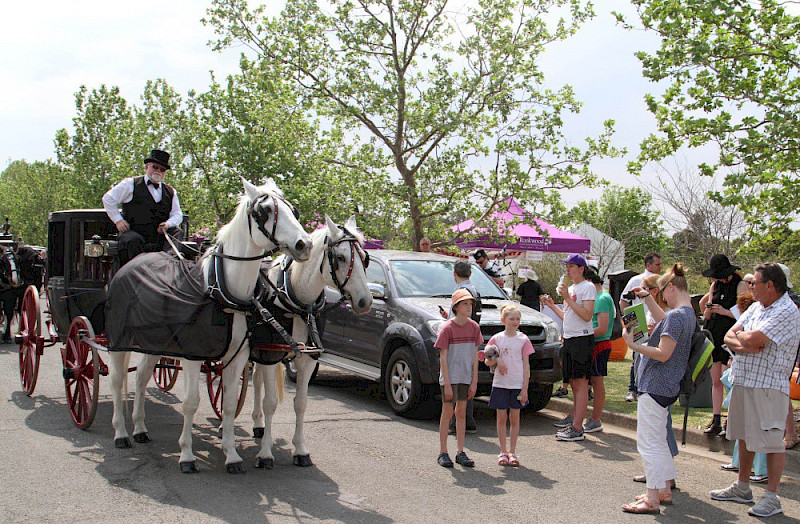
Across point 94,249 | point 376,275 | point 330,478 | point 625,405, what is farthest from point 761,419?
point 94,249

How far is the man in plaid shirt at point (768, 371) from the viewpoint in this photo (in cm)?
548

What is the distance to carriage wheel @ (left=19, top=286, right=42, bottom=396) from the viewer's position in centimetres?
879

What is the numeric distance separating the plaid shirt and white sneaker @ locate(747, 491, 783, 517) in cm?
82

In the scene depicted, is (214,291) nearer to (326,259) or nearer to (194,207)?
(326,259)

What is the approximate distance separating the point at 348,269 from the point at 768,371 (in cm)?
350

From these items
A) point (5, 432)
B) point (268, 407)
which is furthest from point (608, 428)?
point (5, 432)

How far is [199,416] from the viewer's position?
8.50 metres

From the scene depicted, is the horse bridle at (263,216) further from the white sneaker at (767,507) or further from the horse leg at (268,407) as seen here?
the white sneaker at (767,507)

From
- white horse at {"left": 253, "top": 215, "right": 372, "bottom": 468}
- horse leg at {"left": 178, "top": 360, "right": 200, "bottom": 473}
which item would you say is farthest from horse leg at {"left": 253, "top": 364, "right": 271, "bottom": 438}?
horse leg at {"left": 178, "top": 360, "right": 200, "bottom": 473}

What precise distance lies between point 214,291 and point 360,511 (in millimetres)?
2113

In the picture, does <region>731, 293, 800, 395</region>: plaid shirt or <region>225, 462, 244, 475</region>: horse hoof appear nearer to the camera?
<region>731, 293, 800, 395</region>: plaid shirt

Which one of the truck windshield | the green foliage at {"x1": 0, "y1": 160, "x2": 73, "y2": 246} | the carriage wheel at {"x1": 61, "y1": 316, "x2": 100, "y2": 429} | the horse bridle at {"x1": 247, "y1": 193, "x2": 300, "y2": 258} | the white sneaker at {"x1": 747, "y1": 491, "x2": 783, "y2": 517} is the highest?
the green foliage at {"x1": 0, "y1": 160, "x2": 73, "y2": 246}

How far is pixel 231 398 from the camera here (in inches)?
240

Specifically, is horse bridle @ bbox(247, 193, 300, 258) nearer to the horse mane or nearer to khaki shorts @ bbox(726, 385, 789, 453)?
the horse mane
